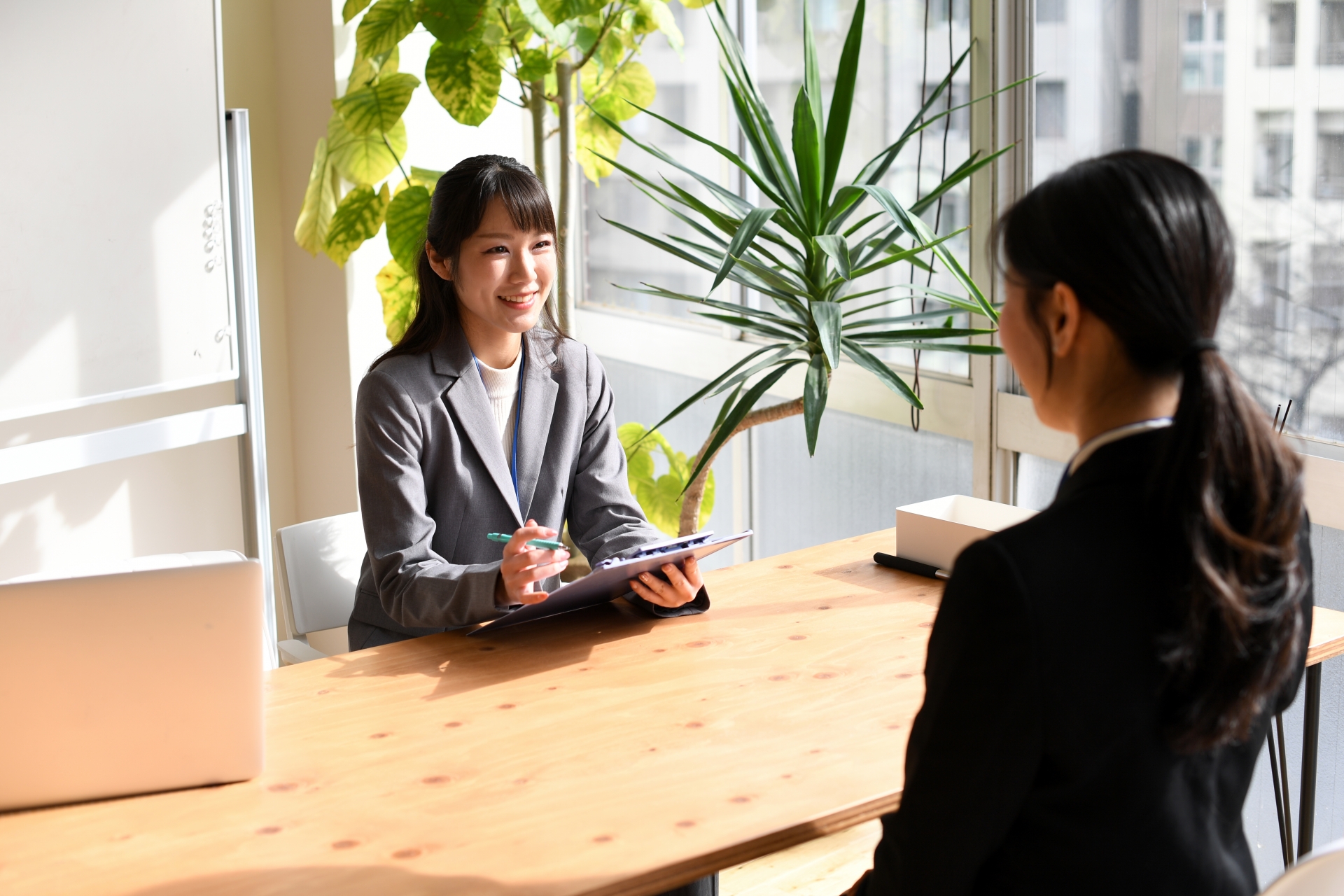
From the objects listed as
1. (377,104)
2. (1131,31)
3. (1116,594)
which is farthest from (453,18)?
(1116,594)

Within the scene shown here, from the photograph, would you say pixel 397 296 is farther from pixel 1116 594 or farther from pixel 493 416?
pixel 1116 594

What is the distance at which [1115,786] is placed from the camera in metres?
0.93

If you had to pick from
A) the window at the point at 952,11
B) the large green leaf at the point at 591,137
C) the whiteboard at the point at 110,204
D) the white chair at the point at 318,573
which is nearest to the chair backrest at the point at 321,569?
the white chair at the point at 318,573

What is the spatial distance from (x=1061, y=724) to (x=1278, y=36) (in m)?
1.67

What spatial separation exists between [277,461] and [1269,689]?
131 inches

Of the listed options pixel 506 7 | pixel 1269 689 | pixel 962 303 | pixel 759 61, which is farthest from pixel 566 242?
pixel 1269 689

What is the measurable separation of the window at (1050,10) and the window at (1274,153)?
509 millimetres

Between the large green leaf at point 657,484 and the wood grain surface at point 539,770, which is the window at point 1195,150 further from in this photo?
the large green leaf at point 657,484

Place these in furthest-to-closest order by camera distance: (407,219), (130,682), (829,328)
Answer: (407,219), (829,328), (130,682)

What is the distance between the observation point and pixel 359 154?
3109 millimetres

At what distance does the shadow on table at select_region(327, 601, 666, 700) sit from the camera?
5.19ft

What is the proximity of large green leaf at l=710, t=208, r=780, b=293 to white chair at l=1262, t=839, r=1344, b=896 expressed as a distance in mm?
1316

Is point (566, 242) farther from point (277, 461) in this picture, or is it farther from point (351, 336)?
point (277, 461)

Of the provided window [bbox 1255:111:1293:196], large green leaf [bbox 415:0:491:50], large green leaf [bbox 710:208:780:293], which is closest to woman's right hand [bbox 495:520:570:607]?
large green leaf [bbox 710:208:780:293]
